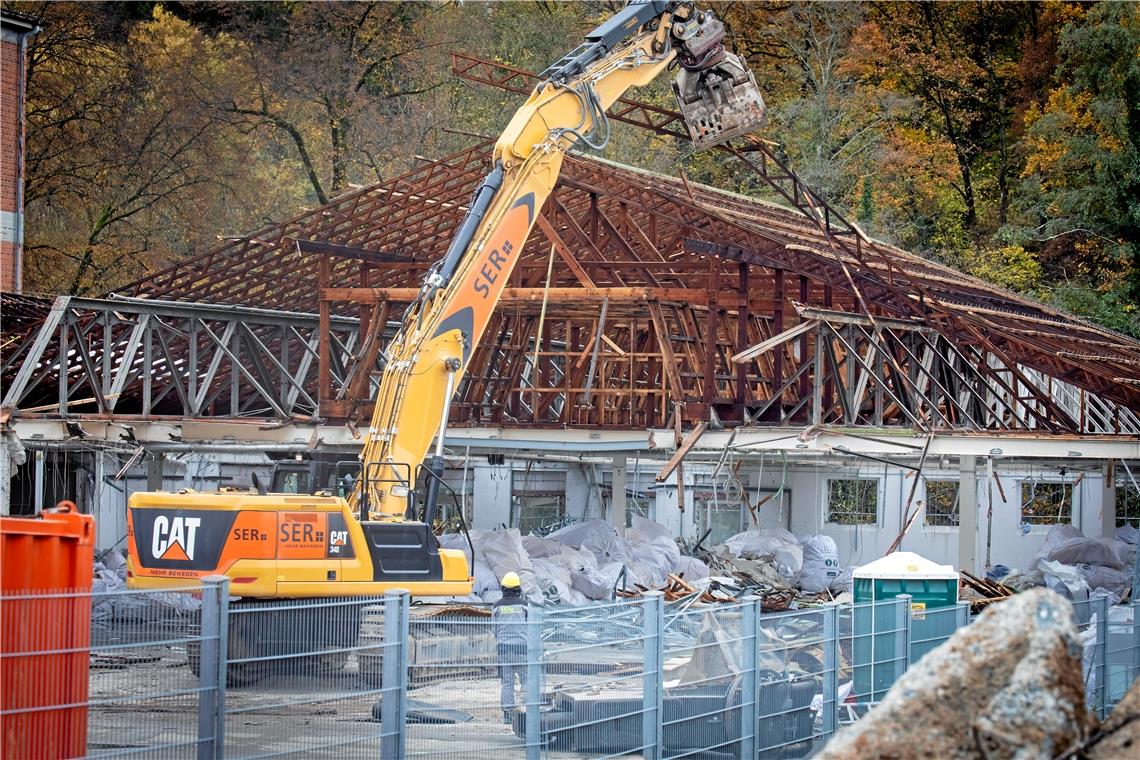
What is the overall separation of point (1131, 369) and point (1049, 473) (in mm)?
10547

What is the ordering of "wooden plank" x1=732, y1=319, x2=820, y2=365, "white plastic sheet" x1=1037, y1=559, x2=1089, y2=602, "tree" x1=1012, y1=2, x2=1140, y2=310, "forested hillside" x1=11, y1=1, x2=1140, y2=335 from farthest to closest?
1. "forested hillside" x1=11, y1=1, x2=1140, y2=335
2. "tree" x1=1012, y1=2, x2=1140, y2=310
3. "white plastic sheet" x1=1037, y1=559, x2=1089, y2=602
4. "wooden plank" x1=732, y1=319, x2=820, y2=365

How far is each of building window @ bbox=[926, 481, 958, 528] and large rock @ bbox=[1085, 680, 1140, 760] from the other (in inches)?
1364

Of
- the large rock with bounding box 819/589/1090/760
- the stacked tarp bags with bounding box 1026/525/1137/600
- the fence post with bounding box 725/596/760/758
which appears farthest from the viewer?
the stacked tarp bags with bounding box 1026/525/1137/600

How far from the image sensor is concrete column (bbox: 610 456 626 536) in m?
27.9

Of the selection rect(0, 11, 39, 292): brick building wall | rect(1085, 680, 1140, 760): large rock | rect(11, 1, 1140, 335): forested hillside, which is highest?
rect(11, 1, 1140, 335): forested hillside

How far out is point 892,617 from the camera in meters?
12.4

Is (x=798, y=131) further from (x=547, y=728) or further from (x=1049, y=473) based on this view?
(x=547, y=728)

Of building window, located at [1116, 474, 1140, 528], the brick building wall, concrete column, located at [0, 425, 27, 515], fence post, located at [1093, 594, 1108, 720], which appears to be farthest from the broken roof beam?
building window, located at [1116, 474, 1140, 528]

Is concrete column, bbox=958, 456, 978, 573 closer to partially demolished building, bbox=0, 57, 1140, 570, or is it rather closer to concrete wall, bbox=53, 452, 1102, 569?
partially demolished building, bbox=0, 57, 1140, 570

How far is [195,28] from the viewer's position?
52.1m

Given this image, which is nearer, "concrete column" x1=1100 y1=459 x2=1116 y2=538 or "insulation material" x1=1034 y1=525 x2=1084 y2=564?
"concrete column" x1=1100 y1=459 x2=1116 y2=538

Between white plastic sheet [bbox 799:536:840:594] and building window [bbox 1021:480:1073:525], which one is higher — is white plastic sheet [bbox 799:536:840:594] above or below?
below

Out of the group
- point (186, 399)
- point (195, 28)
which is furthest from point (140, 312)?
point (195, 28)

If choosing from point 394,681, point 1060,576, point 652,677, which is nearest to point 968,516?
point 1060,576
